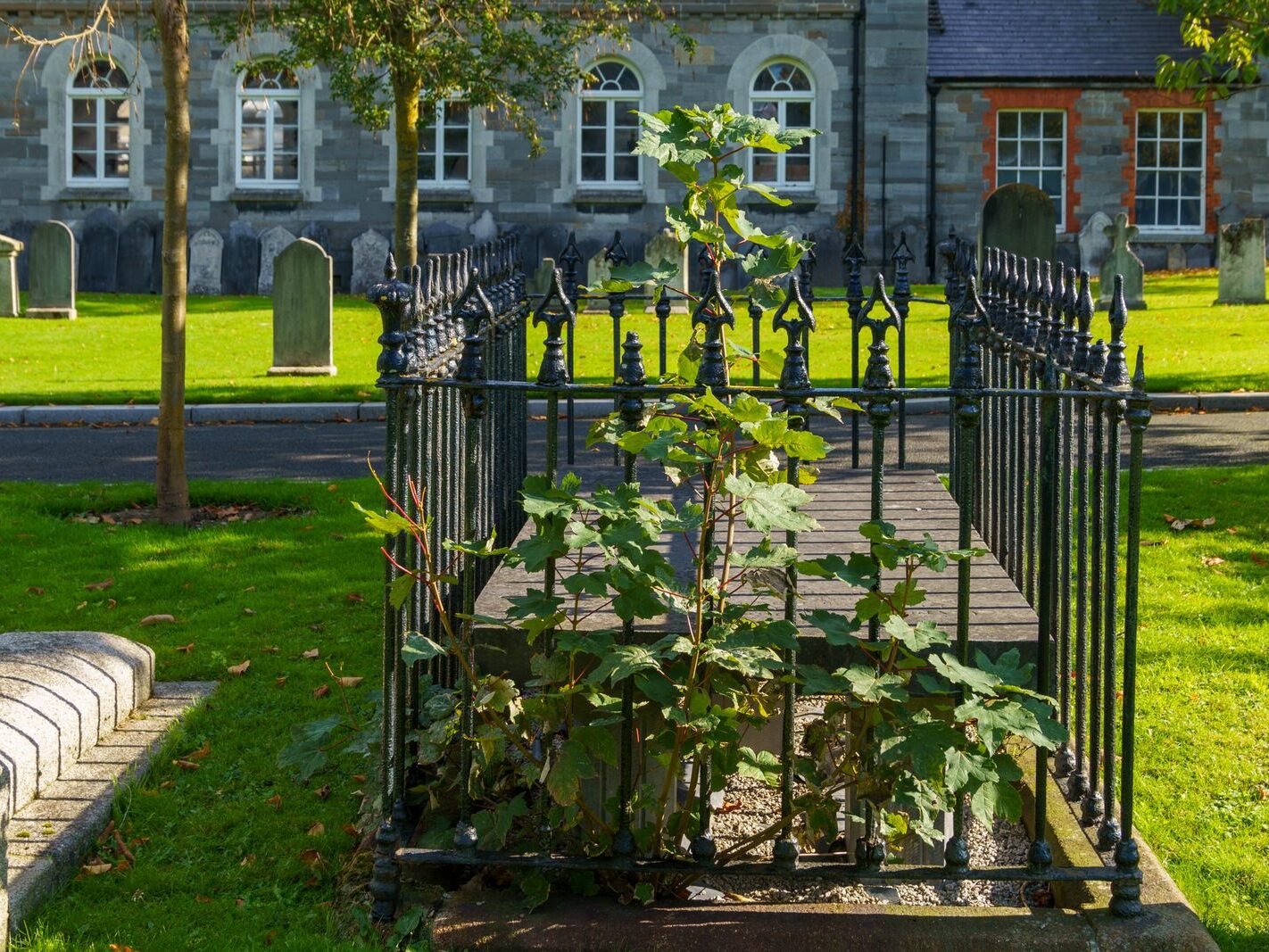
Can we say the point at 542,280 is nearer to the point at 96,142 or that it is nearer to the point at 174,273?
the point at 96,142

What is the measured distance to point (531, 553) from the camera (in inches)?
136

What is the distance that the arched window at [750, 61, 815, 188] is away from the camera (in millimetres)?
25984

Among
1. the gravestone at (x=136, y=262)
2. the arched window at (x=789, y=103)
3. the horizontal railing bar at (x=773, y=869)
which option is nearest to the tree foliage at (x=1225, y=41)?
the horizontal railing bar at (x=773, y=869)

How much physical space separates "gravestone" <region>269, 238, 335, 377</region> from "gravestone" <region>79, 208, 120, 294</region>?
10.9 m

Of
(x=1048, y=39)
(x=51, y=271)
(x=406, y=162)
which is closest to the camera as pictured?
(x=406, y=162)

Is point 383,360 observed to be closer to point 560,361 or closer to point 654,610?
point 560,361

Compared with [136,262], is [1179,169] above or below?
above

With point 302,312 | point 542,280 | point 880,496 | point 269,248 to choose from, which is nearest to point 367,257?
point 269,248

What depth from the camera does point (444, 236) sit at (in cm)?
2523

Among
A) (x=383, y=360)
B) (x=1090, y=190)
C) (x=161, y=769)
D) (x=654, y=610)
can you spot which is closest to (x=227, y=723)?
(x=161, y=769)

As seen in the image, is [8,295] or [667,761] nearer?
[667,761]

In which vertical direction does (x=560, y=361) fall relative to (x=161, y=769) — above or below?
above

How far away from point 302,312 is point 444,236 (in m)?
10.0

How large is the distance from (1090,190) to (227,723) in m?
24.5
